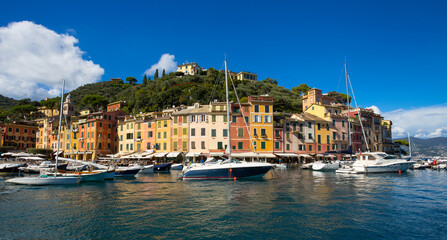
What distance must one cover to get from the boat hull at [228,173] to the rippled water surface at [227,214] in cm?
653

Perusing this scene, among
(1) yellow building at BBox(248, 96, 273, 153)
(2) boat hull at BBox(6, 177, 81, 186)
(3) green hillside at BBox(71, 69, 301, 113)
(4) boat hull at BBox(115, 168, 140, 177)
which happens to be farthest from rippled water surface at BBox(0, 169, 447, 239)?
(3) green hillside at BBox(71, 69, 301, 113)

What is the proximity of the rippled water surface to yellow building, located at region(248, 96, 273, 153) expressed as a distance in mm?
32360

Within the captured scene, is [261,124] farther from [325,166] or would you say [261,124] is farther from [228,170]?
[228,170]

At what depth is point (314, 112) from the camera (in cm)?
6519

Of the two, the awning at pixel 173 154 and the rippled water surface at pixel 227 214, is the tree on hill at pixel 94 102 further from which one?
the rippled water surface at pixel 227 214

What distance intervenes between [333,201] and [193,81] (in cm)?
9016

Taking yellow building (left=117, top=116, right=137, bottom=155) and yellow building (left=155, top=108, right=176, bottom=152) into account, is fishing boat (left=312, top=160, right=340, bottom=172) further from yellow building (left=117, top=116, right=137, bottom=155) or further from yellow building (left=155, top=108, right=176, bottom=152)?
yellow building (left=117, top=116, right=137, bottom=155)

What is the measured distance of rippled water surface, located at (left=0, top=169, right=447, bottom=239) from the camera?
11836 mm

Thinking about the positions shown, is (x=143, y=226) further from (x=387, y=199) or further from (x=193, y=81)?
(x=193, y=81)

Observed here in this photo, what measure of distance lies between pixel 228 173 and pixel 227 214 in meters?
13.9

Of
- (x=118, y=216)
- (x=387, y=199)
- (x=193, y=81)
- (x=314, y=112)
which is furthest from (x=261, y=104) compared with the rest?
(x=193, y=81)

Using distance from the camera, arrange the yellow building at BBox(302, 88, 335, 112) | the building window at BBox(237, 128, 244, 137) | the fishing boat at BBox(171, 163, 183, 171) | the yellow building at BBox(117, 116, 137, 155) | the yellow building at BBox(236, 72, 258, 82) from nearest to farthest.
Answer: the fishing boat at BBox(171, 163, 183, 171) → the building window at BBox(237, 128, 244, 137) → the yellow building at BBox(117, 116, 137, 155) → the yellow building at BBox(302, 88, 335, 112) → the yellow building at BBox(236, 72, 258, 82)

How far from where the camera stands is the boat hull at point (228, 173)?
1133 inches

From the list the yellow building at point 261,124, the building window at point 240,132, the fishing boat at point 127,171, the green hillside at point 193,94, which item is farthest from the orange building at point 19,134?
the yellow building at point 261,124
